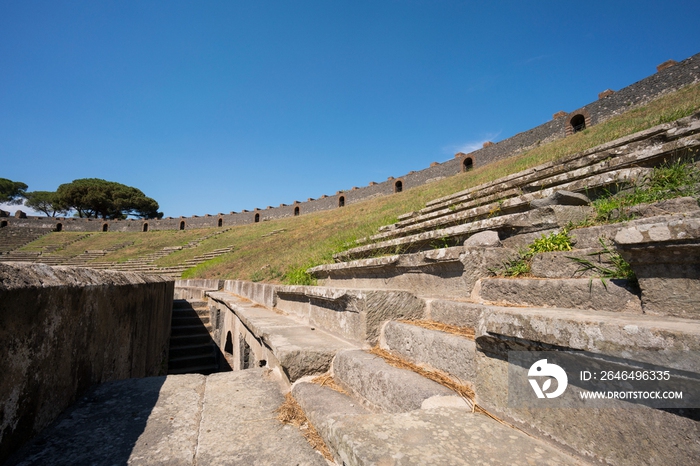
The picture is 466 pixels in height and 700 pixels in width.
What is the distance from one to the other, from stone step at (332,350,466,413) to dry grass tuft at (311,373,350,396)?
3cm

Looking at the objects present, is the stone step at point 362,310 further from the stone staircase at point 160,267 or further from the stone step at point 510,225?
the stone staircase at point 160,267

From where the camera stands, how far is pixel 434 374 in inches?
68.6

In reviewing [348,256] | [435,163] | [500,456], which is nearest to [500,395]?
[500,456]

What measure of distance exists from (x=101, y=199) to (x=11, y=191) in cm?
1914

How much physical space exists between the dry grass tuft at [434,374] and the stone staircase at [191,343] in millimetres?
6377

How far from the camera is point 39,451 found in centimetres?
134

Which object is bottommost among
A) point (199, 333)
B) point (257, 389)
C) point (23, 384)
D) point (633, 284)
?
point (199, 333)

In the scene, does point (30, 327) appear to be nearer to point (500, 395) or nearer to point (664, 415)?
point (500, 395)

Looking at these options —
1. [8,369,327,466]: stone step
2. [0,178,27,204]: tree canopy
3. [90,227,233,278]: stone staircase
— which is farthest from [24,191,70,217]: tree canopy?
[8,369,327,466]: stone step

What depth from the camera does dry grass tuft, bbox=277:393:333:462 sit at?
147cm

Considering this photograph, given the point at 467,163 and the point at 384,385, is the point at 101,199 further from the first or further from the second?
the point at 384,385

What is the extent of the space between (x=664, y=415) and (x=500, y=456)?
1.48 feet

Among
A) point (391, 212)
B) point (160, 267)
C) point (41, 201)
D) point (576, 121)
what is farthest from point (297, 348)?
point (41, 201)

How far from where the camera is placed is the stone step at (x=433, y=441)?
3.22 feet
